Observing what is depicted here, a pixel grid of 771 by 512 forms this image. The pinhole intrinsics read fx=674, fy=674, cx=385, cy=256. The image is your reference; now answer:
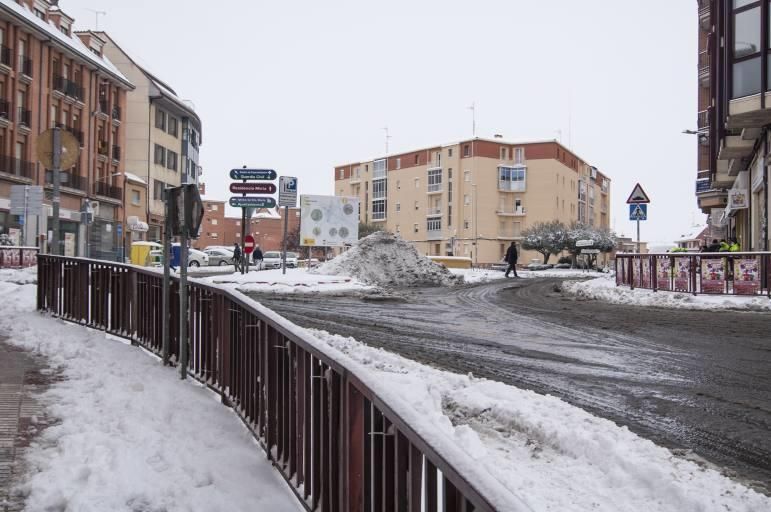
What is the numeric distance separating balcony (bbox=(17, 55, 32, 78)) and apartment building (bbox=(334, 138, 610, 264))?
177 feet

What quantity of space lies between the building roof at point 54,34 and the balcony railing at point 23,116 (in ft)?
15.9

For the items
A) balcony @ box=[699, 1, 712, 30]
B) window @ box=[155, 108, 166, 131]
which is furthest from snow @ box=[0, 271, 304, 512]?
window @ box=[155, 108, 166, 131]

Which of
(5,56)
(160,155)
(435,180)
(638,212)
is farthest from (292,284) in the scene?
(435,180)

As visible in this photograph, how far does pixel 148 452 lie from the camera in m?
4.00

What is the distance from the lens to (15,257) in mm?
24578

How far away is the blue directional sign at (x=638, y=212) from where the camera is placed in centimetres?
2062

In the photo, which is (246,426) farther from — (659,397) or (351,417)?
(659,397)

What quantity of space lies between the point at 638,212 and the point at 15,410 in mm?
19169

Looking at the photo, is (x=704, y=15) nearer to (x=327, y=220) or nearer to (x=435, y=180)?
(x=327, y=220)

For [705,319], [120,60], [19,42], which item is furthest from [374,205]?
[705,319]

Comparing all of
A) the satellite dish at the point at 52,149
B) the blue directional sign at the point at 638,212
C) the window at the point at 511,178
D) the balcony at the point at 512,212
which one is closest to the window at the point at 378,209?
the balcony at the point at 512,212

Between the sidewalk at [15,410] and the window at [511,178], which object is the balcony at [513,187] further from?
the sidewalk at [15,410]

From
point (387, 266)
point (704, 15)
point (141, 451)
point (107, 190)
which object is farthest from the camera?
point (107, 190)

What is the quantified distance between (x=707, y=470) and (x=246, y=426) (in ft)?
9.90
